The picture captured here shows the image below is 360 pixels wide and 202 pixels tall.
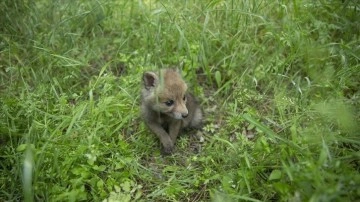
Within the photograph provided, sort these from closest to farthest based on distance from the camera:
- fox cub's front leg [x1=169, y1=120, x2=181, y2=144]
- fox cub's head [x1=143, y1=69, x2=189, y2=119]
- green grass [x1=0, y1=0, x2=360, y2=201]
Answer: green grass [x1=0, y1=0, x2=360, y2=201] → fox cub's head [x1=143, y1=69, x2=189, y2=119] → fox cub's front leg [x1=169, y1=120, x2=181, y2=144]

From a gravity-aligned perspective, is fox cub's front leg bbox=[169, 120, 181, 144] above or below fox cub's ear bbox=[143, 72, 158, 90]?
below

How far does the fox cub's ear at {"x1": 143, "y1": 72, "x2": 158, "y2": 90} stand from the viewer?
3.76 metres

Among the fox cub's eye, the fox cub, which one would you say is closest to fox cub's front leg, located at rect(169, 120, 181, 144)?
the fox cub

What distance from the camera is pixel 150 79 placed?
380cm

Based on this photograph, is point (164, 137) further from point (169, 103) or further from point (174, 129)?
point (169, 103)

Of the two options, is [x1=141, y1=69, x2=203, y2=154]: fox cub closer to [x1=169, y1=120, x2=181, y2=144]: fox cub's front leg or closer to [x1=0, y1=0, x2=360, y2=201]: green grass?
[x1=169, y1=120, x2=181, y2=144]: fox cub's front leg

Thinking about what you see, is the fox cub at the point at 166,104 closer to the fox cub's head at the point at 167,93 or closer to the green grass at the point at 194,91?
the fox cub's head at the point at 167,93

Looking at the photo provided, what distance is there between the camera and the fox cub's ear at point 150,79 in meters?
3.76

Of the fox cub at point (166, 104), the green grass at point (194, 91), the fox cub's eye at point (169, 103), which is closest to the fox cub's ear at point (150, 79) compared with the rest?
the fox cub at point (166, 104)

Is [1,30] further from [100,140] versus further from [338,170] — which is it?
[338,170]

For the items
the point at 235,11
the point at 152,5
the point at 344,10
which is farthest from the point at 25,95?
the point at 344,10

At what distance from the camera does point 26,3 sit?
463 cm

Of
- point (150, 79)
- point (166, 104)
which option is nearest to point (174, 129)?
point (166, 104)

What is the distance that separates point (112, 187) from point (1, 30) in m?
2.63
